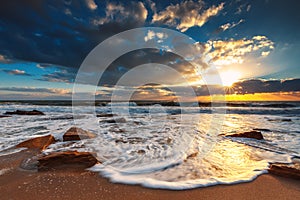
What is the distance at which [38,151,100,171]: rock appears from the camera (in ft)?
8.63

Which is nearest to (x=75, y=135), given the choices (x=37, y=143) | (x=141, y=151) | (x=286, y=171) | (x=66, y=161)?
(x=37, y=143)

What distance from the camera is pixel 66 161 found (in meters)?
2.75

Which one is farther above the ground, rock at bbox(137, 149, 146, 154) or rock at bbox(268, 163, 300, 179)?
rock at bbox(268, 163, 300, 179)

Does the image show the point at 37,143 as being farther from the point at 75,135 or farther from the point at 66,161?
the point at 66,161

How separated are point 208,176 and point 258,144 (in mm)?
2802

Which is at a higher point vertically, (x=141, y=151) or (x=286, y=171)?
(x=286, y=171)

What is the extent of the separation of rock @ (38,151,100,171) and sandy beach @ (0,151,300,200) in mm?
201

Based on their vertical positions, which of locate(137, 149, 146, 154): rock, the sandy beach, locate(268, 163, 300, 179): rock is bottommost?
locate(137, 149, 146, 154): rock

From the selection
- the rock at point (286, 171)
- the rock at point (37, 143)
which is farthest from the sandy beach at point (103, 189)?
the rock at point (37, 143)

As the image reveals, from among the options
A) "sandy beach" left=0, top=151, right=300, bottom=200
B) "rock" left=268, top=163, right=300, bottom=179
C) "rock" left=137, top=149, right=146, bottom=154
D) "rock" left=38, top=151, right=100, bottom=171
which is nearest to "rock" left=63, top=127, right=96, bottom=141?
"rock" left=38, top=151, right=100, bottom=171

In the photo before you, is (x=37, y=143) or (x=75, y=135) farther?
(x=75, y=135)

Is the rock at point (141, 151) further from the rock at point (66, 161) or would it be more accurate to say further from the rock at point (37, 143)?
the rock at point (37, 143)

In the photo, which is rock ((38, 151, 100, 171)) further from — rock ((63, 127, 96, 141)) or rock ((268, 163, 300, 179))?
rock ((268, 163, 300, 179))

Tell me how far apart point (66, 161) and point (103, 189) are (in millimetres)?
1095
